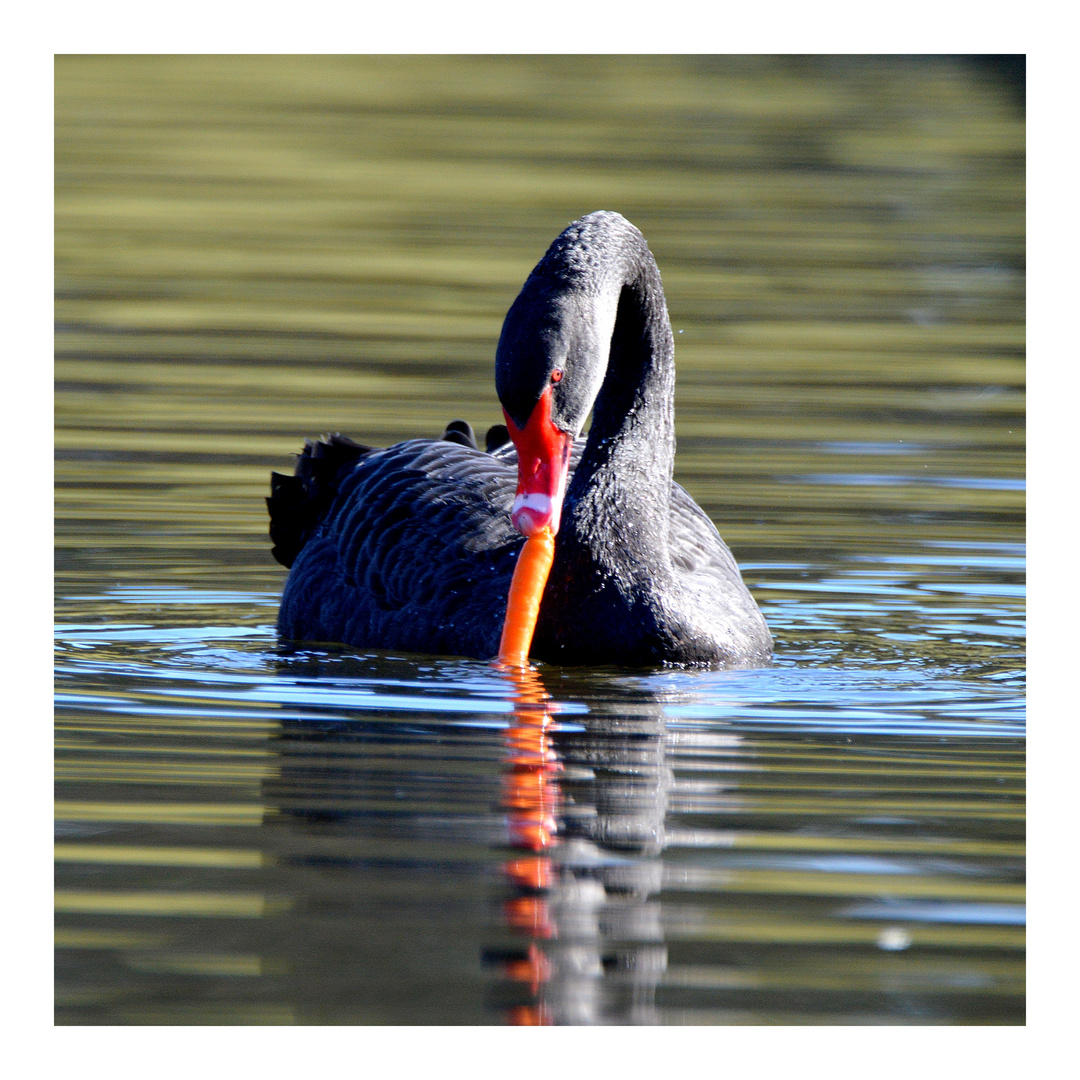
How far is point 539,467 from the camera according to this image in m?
6.78

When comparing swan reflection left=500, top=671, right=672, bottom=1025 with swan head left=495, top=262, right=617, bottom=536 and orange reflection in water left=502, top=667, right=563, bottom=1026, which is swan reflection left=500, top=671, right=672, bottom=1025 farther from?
swan head left=495, top=262, right=617, bottom=536

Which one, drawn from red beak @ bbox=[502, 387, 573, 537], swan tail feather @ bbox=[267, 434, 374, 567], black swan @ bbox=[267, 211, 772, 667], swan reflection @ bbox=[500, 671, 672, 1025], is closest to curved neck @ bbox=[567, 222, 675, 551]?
black swan @ bbox=[267, 211, 772, 667]

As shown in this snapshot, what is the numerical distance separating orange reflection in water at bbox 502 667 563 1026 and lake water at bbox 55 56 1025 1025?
1 cm

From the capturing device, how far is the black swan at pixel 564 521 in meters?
6.86

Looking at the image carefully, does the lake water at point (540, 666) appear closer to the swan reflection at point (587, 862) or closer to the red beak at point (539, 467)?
the swan reflection at point (587, 862)

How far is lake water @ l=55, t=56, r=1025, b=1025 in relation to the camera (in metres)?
4.65

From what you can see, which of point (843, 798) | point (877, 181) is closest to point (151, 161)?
point (877, 181)

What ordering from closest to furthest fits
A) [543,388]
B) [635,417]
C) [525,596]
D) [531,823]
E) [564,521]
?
[531,823] < [543,388] < [525,596] < [564,521] < [635,417]

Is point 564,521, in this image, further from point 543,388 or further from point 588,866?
point 588,866

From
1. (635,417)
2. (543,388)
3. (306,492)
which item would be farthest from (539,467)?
(306,492)

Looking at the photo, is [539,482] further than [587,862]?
Yes

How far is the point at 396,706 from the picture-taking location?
22.5ft

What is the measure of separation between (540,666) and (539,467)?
0.99m

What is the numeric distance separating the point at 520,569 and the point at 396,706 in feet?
2.08
